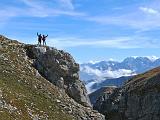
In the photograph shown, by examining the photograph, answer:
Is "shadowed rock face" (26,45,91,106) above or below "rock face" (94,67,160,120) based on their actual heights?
above

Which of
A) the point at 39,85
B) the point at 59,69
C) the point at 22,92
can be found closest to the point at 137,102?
the point at 59,69

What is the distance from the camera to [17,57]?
67.8 m

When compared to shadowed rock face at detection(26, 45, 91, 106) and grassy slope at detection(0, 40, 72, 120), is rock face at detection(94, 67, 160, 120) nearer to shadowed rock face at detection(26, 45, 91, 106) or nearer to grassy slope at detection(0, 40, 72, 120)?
shadowed rock face at detection(26, 45, 91, 106)

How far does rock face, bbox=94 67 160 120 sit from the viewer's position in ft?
341

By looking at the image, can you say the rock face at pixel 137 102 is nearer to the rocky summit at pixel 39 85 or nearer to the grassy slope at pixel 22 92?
the rocky summit at pixel 39 85

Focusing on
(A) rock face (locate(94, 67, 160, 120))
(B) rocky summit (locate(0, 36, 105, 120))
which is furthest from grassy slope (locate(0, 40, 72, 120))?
(A) rock face (locate(94, 67, 160, 120))

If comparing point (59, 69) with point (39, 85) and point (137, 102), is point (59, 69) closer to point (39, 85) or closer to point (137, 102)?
point (39, 85)

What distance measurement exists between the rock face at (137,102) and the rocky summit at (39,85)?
32519 millimetres

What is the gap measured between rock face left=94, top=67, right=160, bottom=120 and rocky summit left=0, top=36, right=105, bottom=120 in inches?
1280

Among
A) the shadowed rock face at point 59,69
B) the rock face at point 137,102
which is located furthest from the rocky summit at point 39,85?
the rock face at point 137,102

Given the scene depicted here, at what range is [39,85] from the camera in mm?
63062

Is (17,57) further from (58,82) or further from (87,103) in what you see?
(87,103)

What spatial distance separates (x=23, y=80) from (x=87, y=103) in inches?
740

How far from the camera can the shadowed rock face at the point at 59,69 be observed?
239 ft
